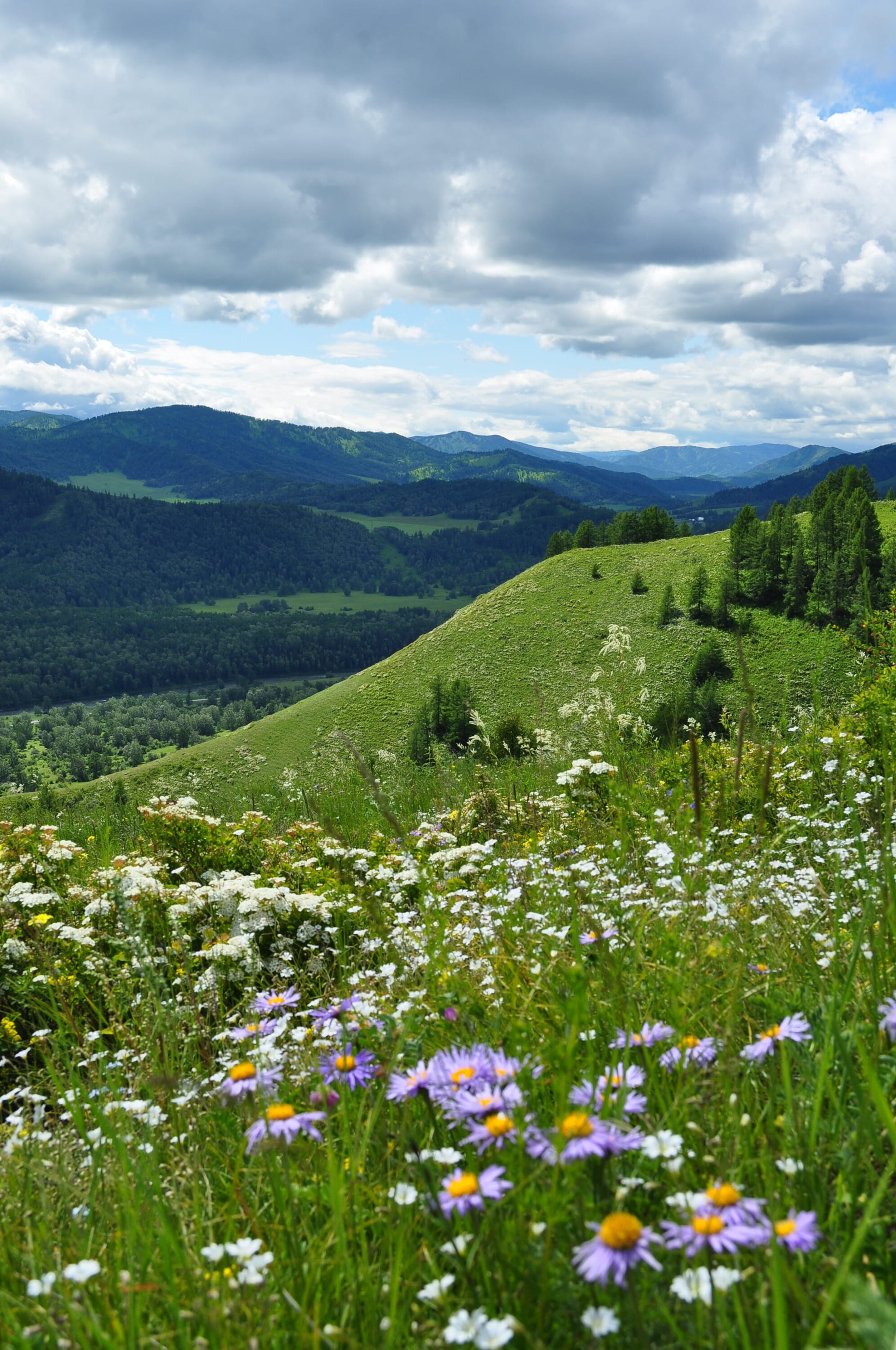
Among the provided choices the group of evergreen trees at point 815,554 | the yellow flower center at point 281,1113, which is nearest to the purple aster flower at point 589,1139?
the yellow flower center at point 281,1113

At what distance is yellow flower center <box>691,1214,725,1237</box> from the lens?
125 centimetres

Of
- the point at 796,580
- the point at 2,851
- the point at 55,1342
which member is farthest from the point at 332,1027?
the point at 796,580

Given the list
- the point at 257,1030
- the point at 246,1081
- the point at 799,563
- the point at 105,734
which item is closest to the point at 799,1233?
the point at 246,1081

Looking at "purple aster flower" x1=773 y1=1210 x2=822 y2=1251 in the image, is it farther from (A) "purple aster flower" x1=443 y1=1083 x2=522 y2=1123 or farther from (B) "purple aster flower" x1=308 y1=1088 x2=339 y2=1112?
(B) "purple aster flower" x1=308 y1=1088 x2=339 y2=1112

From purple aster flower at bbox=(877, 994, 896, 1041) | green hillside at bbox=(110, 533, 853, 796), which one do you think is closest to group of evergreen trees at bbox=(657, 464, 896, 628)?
green hillside at bbox=(110, 533, 853, 796)

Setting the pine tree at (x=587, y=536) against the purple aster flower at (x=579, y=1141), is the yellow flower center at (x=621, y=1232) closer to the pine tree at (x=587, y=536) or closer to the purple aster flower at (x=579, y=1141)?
the purple aster flower at (x=579, y=1141)

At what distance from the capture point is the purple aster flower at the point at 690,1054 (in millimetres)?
1929

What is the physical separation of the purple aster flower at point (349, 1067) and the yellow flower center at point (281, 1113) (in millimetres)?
197

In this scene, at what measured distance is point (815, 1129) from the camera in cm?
166

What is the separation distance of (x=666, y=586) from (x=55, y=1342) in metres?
86.1

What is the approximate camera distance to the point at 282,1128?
1784mm

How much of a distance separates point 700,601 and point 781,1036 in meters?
80.7

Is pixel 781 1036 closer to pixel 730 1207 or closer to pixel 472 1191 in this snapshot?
pixel 730 1207

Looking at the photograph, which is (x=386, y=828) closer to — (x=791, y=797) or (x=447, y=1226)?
(x=791, y=797)
